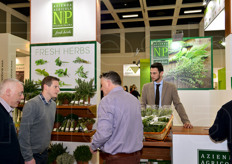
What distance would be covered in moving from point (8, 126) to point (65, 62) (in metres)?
2.62

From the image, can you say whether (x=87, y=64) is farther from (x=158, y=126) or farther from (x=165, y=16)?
(x=165, y=16)

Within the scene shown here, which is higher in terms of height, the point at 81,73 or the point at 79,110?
the point at 81,73

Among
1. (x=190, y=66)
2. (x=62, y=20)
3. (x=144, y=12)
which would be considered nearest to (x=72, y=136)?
(x=62, y=20)

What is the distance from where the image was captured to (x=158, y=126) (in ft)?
7.63

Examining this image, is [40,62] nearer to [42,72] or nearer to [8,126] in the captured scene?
[42,72]

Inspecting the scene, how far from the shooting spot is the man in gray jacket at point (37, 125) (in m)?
2.34

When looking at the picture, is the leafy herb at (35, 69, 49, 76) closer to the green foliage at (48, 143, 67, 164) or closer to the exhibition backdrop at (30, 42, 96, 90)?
the exhibition backdrop at (30, 42, 96, 90)

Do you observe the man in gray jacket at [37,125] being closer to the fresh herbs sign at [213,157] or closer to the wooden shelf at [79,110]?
the wooden shelf at [79,110]

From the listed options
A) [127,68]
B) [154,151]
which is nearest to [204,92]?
[154,151]

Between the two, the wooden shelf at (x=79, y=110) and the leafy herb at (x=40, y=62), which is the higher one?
the leafy herb at (x=40, y=62)

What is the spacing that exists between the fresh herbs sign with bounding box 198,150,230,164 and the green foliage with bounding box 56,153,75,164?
2.32 m

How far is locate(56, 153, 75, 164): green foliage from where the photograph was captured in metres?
3.76

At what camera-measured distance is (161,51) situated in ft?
22.1

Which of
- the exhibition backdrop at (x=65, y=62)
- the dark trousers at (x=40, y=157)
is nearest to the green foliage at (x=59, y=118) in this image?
the exhibition backdrop at (x=65, y=62)
